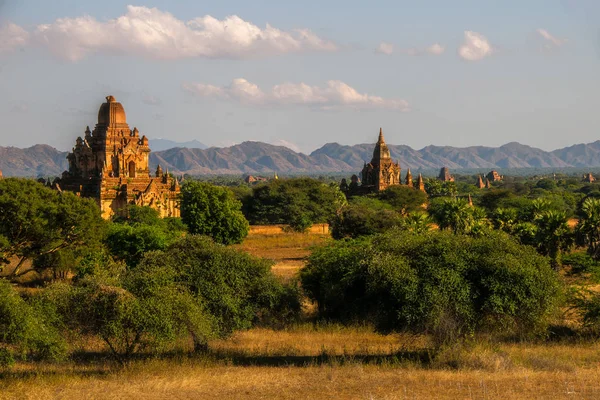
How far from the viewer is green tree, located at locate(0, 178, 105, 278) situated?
128ft

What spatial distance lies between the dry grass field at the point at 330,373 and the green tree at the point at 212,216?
2752 cm

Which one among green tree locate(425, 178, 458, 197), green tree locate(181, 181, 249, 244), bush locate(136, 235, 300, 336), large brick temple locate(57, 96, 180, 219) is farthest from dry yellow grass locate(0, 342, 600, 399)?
green tree locate(425, 178, 458, 197)

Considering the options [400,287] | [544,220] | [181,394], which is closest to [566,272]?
[544,220]

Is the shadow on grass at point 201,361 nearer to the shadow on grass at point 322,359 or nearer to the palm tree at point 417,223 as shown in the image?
the shadow on grass at point 322,359

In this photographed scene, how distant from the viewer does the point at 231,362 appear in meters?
25.7

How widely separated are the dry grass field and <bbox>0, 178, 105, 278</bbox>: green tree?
1444 cm

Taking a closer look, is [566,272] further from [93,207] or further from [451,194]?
[451,194]

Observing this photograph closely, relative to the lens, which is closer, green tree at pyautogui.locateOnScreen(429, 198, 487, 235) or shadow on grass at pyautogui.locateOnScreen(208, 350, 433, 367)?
shadow on grass at pyautogui.locateOnScreen(208, 350, 433, 367)

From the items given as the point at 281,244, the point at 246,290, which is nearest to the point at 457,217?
the point at 281,244

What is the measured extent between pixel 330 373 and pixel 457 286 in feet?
14.7

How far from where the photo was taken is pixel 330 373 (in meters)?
24.1

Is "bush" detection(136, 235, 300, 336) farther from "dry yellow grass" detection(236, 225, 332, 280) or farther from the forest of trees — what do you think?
"dry yellow grass" detection(236, 225, 332, 280)

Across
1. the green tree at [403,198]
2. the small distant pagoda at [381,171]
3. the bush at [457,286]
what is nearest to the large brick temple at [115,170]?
the green tree at [403,198]

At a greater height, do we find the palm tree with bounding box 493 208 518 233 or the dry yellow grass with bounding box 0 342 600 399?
the palm tree with bounding box 493 208 518 233
